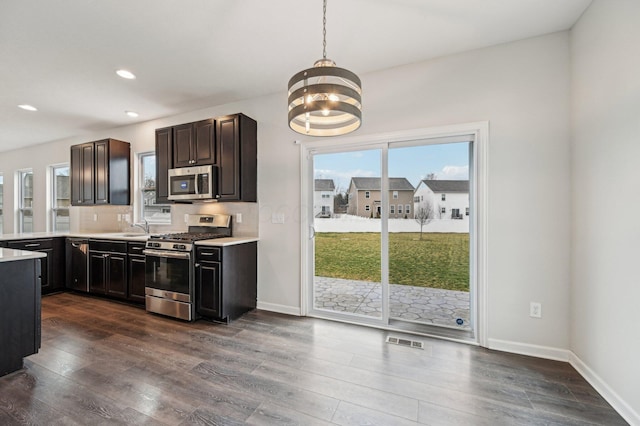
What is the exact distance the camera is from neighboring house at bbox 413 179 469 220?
272cm

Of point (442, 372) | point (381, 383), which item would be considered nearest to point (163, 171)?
point (381, 383)

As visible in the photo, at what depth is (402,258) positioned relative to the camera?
9.72 ft

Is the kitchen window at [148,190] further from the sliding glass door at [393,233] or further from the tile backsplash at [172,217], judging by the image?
the sliding glass door at [393,233]

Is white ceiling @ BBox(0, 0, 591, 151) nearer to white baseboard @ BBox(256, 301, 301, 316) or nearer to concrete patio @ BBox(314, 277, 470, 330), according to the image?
concrete patio @ BBox(314, 277, 470, 330)

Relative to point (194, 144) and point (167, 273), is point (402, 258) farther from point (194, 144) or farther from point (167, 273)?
point (194, 144)

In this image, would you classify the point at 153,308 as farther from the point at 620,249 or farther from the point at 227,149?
the point at 620,249

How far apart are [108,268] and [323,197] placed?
3.21 meters

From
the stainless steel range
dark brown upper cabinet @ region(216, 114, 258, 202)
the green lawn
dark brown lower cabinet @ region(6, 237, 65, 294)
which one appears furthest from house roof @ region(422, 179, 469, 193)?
dark brown lower cabinet @ region(6, 237, 65, 294)

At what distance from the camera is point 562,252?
228 cm

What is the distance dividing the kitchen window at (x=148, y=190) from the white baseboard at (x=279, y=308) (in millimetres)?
2298

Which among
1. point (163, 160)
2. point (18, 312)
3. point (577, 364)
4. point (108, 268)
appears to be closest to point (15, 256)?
point (18, 312)

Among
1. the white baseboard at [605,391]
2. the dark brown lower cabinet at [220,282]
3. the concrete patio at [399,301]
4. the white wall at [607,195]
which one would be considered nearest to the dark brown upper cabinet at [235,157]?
the dark brown lower cabinet at [220,282]

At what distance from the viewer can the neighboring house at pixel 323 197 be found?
3268 mm

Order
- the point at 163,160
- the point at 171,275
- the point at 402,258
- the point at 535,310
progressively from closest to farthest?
the point at 535,310 < the point at 402,258 < the point at 171,275 < the point at 163,160
